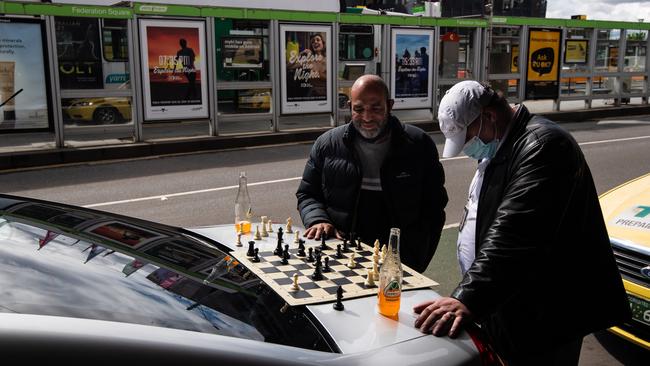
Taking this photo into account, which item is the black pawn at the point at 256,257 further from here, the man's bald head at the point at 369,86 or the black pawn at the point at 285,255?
the man's bald head at the point at 369,86

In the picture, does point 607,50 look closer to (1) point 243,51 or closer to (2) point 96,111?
(1) point 243,51

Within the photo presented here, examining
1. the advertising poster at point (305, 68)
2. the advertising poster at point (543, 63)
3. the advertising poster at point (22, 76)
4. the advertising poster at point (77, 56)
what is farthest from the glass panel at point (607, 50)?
the advertising poster at point (22, 76)

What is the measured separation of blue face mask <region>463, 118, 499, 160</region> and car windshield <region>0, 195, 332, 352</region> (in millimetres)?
1025

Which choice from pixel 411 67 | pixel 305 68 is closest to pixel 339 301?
pixel 305 68

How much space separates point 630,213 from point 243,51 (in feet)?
37.5

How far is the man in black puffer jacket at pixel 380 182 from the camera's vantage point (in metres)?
3.27

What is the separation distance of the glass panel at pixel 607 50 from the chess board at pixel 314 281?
64.3 ft

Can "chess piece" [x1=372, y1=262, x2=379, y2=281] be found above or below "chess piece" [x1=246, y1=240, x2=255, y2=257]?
below

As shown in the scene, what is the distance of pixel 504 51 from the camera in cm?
1773

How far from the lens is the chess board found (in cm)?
216

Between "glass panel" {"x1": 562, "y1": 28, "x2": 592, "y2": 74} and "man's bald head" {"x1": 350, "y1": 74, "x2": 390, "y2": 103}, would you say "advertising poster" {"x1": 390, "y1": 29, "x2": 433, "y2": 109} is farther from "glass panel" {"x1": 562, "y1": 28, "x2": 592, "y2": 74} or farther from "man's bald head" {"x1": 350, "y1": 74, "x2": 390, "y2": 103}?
"man's bald head" {"x1": 350, "y1": 74, "x2": 390, "y2": 103}

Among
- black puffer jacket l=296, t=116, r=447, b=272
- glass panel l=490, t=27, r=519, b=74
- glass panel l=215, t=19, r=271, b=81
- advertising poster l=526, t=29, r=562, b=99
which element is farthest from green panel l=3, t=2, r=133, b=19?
A: advertising poster l=526, t=29, r=562, b=99

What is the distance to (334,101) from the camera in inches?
590

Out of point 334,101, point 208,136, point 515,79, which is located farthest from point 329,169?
point 515,79
